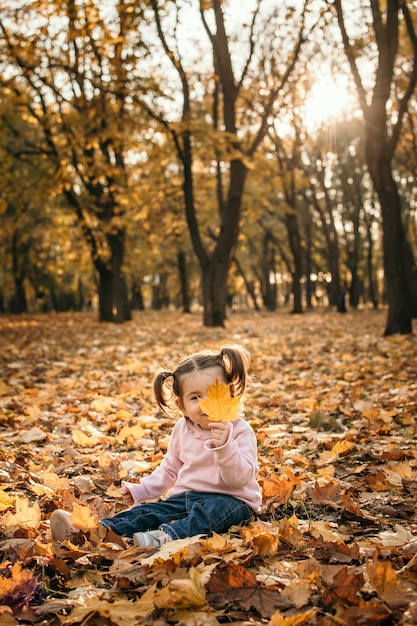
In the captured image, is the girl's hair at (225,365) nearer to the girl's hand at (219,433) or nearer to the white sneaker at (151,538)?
the girl's hand at (219,433)

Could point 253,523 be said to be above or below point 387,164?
below

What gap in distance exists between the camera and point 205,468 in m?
2.81

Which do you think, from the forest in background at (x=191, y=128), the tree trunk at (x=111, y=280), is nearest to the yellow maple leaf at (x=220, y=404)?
the forest in background at (x=191, y=128)

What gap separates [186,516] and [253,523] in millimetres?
313

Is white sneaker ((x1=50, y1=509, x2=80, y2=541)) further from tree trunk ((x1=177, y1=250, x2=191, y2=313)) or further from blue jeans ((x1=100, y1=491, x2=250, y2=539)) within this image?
tree trunk ((x1=177, y1=250, x2=191, y2=313))

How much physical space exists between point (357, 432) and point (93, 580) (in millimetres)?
2656

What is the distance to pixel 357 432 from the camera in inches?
170

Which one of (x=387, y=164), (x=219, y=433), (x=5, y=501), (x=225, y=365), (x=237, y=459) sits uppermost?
(x=387, y=164)

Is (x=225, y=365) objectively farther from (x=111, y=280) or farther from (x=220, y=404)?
(x=111, y=280)

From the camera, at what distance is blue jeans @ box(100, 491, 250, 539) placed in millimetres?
2549

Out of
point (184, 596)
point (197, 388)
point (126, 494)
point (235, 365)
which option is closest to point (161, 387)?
point (197, 388)

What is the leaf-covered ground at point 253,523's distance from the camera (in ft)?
6.05

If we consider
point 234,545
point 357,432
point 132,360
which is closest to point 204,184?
point 132,360

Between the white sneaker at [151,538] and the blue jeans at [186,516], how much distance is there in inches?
1.3
